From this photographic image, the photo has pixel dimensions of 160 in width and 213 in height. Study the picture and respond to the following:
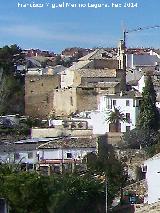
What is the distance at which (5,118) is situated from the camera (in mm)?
39500

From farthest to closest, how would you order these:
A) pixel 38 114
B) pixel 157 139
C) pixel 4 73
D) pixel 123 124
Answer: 1. pixel 4 73
2. pixel 38 114
3. pixel 123 124
4. pixel 157 139

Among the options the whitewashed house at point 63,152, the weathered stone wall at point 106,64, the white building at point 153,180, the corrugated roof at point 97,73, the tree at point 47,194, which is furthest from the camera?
the weathered stone wall at point 106,64

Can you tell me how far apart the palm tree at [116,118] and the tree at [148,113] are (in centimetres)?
133

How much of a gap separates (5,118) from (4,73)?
1050cm

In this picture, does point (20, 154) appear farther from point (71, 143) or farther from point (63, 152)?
point (71, 143)

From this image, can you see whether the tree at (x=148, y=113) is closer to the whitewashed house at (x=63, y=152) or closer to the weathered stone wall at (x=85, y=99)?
the whitewashed house at (x=63, y=152)

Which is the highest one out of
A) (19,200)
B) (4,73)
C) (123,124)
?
(4,73)

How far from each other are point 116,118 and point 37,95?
37.3 feet

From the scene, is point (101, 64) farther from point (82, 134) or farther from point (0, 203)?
point (0, 203)

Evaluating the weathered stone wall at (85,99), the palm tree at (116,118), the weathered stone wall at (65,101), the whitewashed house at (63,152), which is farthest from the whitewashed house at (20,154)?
the weathered stone wall at (65,101)

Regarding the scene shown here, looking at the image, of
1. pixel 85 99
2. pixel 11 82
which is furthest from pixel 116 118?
pixel 11 82

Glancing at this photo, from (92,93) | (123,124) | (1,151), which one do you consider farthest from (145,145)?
(92,93)

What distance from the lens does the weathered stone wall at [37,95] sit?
143 feet

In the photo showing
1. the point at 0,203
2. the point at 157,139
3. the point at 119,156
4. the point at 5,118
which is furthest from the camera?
the point at 5,118
